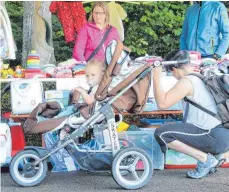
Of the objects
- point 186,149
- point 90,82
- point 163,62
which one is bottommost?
point 186,149

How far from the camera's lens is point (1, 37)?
7293mm

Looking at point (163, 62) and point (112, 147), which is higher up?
point (163, 62)

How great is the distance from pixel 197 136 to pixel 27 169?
1.47m

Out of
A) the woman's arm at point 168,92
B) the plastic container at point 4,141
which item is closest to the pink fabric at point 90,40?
the plastic container at point 4,141

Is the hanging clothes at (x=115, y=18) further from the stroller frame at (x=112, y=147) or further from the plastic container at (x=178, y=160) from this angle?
the stroller frame at (x=112, y=147)

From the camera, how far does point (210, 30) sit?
7.44 metres

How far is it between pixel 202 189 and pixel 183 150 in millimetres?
446

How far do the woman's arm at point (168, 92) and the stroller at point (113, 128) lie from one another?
0.07 metres

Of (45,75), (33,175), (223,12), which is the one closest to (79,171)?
(33,175)

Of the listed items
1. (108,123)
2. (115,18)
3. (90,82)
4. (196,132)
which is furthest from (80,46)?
(196,132)

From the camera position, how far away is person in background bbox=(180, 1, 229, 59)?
24.4 ft

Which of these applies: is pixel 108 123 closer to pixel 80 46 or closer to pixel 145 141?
pixel 145 141

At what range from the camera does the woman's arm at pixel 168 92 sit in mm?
5691

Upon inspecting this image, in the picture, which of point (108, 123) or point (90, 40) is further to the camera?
point (90, 40)
